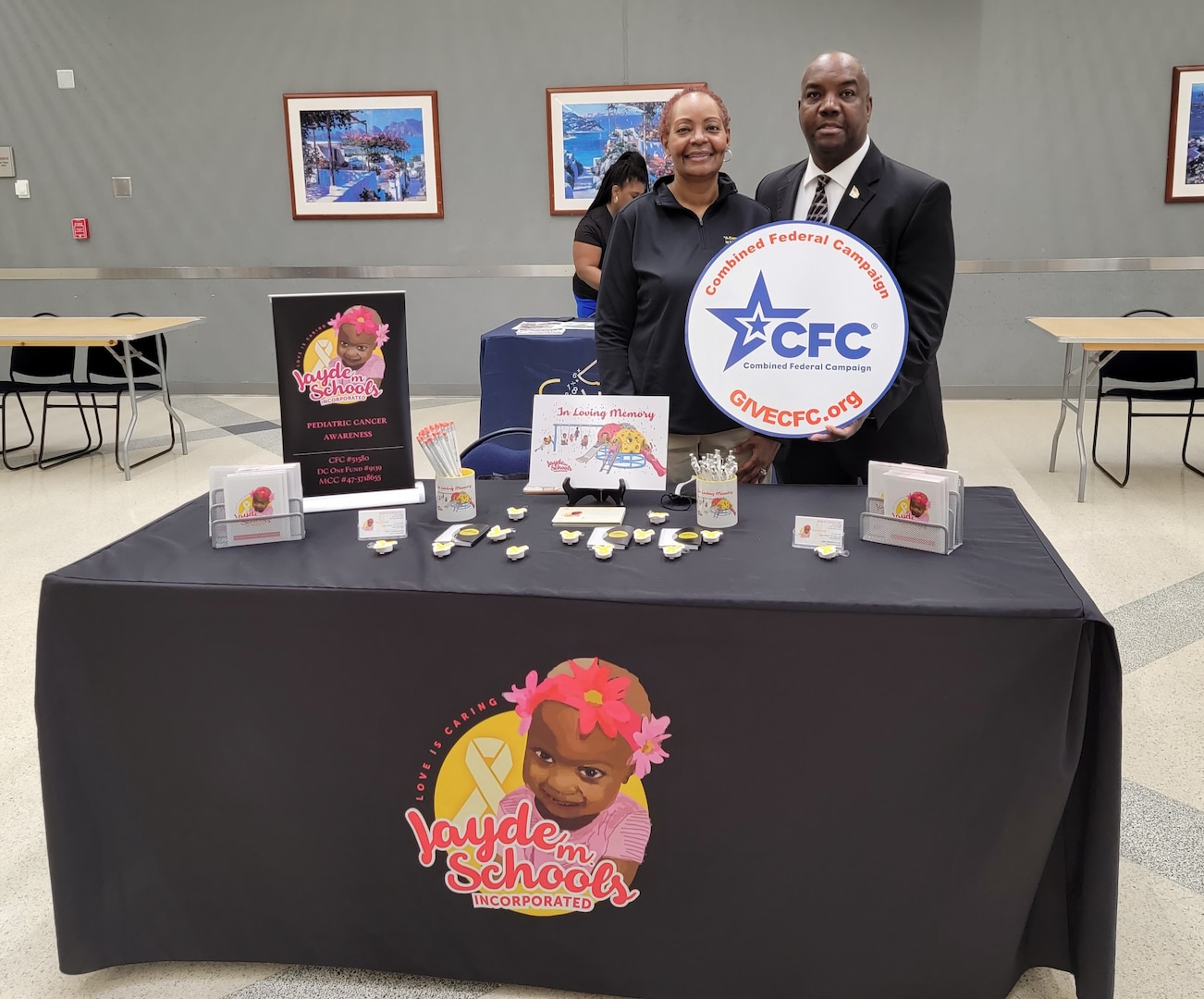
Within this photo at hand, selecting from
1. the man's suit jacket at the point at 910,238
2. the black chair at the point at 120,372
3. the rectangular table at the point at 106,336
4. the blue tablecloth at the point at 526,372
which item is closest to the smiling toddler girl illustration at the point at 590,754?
the man's suit jacket at the point at 910,238

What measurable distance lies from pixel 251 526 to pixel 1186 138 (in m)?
6.90

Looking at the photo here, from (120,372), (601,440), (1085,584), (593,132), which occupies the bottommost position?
(1085,584)

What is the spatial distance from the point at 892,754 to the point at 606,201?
149 inches

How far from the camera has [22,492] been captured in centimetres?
526

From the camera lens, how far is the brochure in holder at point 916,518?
5.62 feet

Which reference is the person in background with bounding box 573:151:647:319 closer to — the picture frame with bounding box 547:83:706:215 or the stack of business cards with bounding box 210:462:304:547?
the picture frame with bounding box 547:83:706:215

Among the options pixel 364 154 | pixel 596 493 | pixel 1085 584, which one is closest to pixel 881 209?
pixel 596 493

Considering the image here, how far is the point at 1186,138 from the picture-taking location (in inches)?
262

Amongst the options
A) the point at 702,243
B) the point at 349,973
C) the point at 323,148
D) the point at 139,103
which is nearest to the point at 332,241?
the point at 323,148

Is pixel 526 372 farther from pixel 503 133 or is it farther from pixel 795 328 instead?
pixel 503 133

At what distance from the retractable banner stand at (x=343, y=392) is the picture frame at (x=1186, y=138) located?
21.0 ft

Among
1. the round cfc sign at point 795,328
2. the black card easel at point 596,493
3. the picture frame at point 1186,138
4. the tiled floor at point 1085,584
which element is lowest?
the tiled floor at point 1085,584

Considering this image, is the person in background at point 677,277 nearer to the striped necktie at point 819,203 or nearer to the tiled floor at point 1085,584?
the striped necktie at point 819,203

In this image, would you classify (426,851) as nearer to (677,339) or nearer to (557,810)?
(557,810)
